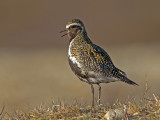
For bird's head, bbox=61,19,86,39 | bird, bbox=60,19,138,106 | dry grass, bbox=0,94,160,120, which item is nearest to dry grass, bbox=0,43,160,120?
bird's head, bbox=61,19,86,39

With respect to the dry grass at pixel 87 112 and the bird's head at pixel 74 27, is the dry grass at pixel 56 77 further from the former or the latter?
the dry grass at pixel 87 112

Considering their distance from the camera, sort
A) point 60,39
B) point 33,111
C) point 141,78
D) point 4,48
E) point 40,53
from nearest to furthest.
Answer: point 33,111
point 141,78
point 40,53
point 4,48
point 60,39

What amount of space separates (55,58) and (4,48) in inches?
230

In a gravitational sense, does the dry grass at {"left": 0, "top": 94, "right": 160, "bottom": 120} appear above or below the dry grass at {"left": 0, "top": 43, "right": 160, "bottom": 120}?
below

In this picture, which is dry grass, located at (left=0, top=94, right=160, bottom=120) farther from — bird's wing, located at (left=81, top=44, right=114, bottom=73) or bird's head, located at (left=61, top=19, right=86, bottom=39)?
bird's head, located at (left=61, top=19, right=86, bottom=39)

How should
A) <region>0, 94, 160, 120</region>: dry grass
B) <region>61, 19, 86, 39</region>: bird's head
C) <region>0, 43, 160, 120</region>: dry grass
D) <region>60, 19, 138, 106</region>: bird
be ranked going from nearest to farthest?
<region>0, 94, 160, 120</region>: dry grass
<region>60, 19, 138, 106</region>: bird
<region>61, 19, 86, 39</region>: bird's head
<region>0, 43, 160, 120</region>: dry grass

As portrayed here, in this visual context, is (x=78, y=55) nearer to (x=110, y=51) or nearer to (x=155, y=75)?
(x=155, y=75)

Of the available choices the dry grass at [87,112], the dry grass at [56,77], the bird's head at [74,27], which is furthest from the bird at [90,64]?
the dry grass at [56,77]

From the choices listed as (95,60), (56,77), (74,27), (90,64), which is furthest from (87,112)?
(56,77)

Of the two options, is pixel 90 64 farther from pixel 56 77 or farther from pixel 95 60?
pixel 56 77

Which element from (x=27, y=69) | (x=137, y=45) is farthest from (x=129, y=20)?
(x=27, y=69)

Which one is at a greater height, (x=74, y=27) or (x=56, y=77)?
(x=56, y=77)

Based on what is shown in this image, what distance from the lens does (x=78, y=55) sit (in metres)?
9.99

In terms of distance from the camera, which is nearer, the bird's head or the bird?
the bird
